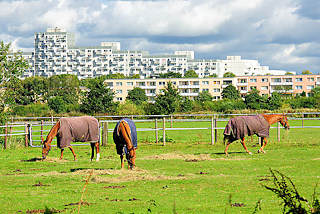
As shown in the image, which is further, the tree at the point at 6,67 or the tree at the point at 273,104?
the tree at the point at 273,104

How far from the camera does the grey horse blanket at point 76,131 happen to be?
18.2 metres

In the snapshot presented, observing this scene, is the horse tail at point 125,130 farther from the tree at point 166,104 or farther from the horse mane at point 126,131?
the tree at point 166,104

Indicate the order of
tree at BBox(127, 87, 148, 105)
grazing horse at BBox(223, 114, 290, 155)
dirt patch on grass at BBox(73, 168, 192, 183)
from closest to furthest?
1. dirt patch on grass at BBox(73, 168, 192, 183)
2. grazing horse at BBox(223, 114, 290, 155)
3. tree at BBox(127, 87, 148, 105)

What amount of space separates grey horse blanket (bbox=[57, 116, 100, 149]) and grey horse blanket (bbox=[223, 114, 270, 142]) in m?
5.44

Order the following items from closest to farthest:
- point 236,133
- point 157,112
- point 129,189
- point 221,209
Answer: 1. point 221,209
2. point 129,189
3. point 236,133
4. point 157,112

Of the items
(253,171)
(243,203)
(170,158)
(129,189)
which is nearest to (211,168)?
(253,171)

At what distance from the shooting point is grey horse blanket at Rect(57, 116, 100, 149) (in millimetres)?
18172

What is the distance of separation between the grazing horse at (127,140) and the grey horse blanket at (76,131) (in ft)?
11.1

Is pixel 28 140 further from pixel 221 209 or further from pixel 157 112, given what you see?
pixel 157 112

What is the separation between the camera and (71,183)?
12.6 meters

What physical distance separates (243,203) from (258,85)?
4904 inches

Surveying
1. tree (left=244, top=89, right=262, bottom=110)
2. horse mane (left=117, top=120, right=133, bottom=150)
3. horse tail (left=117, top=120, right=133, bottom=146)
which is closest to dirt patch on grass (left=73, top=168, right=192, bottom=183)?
horse mane (left=117, top=120, right=133, bottom=150)

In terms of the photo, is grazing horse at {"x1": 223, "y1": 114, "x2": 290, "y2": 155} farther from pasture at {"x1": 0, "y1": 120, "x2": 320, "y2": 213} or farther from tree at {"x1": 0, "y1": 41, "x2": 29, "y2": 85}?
tree at {"x1": 0, "y1": 41, "x2": 29, "y2": 85}

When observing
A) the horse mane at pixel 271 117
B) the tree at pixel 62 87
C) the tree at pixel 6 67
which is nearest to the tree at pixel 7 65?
the tree at pixel 6 67
